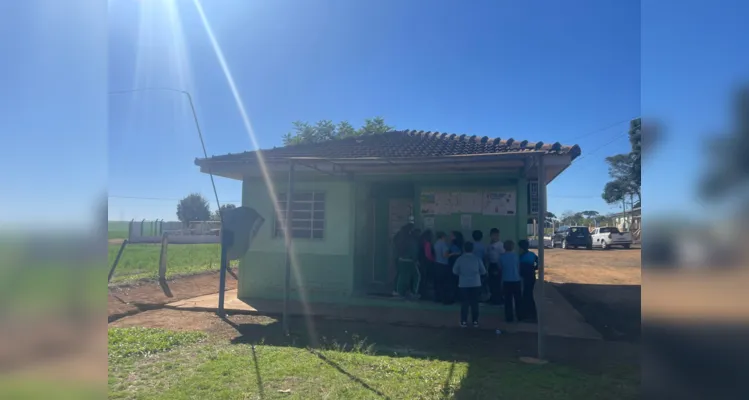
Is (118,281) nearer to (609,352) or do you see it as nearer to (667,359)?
(609,352)

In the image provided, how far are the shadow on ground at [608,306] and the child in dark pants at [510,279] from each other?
143 cm

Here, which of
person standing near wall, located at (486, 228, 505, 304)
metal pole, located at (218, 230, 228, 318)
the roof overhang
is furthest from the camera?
person standing near wall, located at (486, 228, 505, 304)

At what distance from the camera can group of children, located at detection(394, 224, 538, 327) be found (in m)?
7.20

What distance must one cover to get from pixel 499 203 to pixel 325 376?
19.6 feet

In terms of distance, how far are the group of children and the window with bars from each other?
1955 millimetres

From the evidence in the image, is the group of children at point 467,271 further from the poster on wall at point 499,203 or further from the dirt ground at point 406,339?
the dirt ground at point 406,339

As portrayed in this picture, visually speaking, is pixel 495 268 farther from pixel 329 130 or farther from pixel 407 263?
pixel 329 130

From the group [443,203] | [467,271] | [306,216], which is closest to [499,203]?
[443,203]

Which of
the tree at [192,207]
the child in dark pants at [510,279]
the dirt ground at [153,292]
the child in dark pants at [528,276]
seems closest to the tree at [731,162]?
the child in dark pants at [510,279]

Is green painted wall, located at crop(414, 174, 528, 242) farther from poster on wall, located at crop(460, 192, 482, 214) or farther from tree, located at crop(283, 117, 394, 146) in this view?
tree, located at crop(283, 117, 394, 146)

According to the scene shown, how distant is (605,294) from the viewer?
37.9ft

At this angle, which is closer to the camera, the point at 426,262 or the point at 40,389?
the point at 40,389

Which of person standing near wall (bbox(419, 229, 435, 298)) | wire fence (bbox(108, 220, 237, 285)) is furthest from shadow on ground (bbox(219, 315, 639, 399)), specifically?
wire fence (bbox(108, 220, 237, 285))

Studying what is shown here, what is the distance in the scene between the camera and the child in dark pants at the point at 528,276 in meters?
7.66
